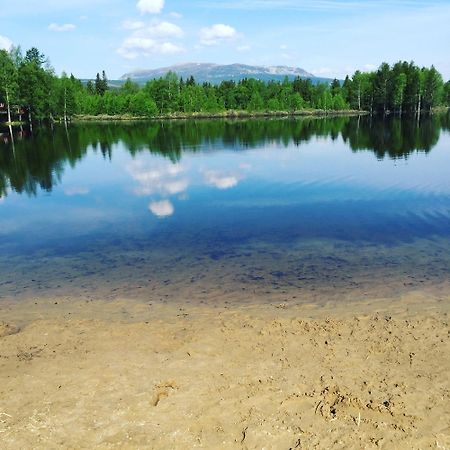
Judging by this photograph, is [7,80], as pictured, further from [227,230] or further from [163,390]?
[163,390]

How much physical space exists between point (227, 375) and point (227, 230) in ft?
52.9

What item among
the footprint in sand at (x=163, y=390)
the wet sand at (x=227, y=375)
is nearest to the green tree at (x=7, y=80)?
the wet sand at (x=227, y=375)

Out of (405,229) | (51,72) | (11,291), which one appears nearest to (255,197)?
(405,229)

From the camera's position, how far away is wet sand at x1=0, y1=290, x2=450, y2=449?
9.62 m

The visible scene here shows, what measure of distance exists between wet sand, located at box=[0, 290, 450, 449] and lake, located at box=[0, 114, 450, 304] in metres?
1.82

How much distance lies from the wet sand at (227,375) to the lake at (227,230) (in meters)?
1.82

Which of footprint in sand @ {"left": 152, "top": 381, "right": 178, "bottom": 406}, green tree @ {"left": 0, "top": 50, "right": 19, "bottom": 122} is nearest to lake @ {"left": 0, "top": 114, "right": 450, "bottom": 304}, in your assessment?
footprint in sand @ {"left": 152, "top": 381, "right": 178, "bottom": 406}

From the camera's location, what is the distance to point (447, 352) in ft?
42.1

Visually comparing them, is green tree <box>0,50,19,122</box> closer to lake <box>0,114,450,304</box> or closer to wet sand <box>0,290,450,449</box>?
lake <box>0,114,450,304</box>

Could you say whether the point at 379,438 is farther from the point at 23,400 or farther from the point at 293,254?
the point at 293,254

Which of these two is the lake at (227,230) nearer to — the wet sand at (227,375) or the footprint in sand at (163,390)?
the wet sand at (227,375)

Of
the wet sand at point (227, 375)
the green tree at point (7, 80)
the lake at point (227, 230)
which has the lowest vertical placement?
the wet sand at point (227, 375)

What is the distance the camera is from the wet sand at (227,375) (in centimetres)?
962

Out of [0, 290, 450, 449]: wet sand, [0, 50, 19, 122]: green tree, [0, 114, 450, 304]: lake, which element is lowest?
[0, 290, 450, 449]: wet sand
